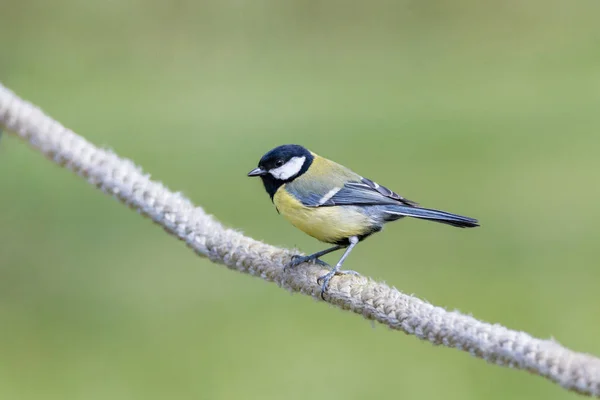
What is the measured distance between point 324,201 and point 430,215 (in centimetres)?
14

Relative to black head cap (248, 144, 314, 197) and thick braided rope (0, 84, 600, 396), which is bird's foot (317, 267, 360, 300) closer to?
thick braided rope (0, 84, 600, 396)

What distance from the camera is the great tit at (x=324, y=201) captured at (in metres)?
0.66

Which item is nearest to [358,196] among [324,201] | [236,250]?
[324,201]

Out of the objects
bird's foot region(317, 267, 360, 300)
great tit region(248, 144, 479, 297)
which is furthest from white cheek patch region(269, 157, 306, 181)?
bird's foot region(317, 267, 360, 300)

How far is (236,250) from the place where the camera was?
1.95 feet

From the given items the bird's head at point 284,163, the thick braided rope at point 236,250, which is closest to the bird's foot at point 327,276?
the thick braided rope at point 236,250

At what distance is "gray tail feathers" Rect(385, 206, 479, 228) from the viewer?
0.51 meters

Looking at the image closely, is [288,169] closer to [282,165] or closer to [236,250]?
[282,165]

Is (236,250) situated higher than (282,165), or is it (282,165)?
(282,165)

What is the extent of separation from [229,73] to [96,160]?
4.97 feet

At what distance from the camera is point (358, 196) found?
677 mm

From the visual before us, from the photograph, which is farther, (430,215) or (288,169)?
(288,169)

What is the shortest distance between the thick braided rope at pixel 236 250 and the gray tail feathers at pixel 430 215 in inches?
3.0

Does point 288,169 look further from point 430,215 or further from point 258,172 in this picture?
point 430,215
